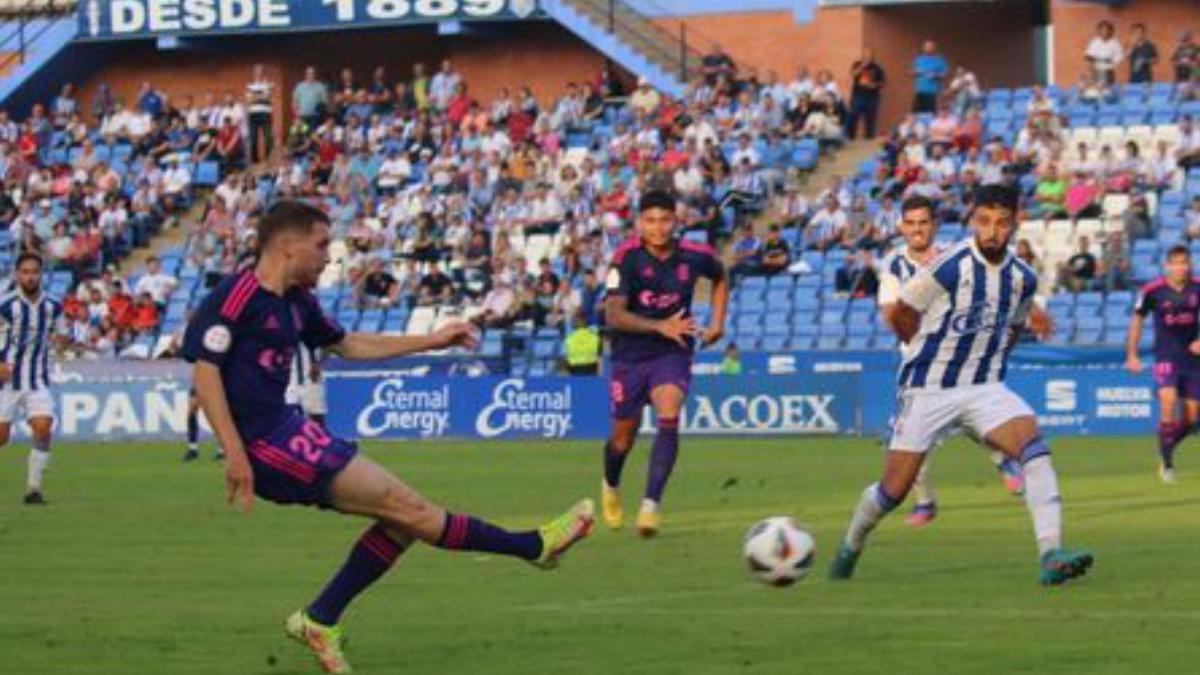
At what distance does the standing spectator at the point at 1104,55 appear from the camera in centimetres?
4572

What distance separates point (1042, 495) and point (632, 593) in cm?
224

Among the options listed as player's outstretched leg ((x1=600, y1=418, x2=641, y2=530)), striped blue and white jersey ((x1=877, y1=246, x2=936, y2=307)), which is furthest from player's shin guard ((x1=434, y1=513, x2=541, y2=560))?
player's outstretched leg ((x1=600, y1=418, x2=641, y2=530))

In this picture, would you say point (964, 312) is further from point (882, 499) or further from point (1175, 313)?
point (1175, 313)

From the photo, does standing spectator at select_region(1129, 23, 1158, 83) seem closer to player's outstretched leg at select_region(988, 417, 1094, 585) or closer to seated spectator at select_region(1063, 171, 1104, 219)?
seated spectator at select_region(1063, 171, 1104, 219)

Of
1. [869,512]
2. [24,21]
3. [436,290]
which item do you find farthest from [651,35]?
[869,512]

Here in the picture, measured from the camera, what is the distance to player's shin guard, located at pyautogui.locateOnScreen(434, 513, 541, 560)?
40.3ft

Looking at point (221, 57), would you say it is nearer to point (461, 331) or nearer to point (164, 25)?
point (164, 25)

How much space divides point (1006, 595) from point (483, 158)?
117 feet

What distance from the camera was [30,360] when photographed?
86.5 ft

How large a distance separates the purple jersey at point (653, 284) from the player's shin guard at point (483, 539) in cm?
739

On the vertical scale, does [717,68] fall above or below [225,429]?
above

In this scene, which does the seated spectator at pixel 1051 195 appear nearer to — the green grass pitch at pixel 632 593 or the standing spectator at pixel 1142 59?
the standing spectator at pixel 1142 59

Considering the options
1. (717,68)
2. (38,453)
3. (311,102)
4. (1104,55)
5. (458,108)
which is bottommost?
(38,453)

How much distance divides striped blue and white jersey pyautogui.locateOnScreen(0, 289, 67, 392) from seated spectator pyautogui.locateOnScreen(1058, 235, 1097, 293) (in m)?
17.8
